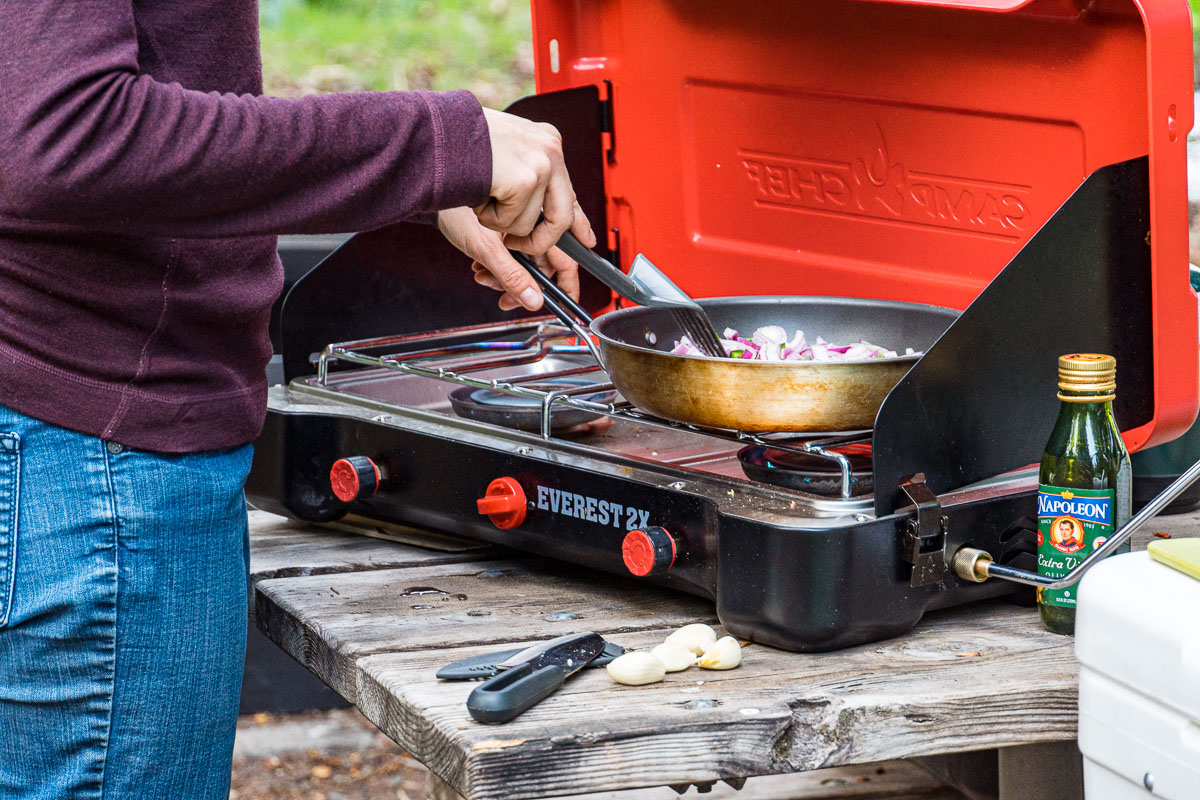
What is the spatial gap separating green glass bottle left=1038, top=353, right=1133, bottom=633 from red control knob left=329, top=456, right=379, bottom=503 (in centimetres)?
71

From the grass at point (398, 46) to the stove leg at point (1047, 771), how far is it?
16.7 feet

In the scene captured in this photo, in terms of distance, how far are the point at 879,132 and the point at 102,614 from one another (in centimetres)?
97

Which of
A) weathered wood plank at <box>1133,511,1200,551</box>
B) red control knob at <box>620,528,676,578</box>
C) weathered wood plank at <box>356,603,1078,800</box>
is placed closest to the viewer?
weathered wood plank at <box>356,603,1078,800</box>

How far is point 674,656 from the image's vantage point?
1211mm

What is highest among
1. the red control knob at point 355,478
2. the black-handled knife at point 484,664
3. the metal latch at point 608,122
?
the metal latch at point 608,122

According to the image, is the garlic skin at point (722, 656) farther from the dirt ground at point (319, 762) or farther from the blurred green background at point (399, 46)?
the blurred green background at point (399, 46)

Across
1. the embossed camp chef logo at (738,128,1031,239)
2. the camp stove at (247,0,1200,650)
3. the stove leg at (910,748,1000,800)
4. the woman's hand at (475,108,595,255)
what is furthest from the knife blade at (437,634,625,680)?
the stove leg at (910,748,1000,800)

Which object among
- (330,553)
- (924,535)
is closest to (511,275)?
(330,553)

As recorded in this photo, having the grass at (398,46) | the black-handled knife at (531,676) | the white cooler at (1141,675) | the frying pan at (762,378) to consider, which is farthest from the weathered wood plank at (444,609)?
the grass at (398,46)

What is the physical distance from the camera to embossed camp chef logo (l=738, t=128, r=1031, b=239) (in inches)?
59.6

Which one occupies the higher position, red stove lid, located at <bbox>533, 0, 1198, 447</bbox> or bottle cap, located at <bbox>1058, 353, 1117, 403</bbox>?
red stove lid, located at <bbox>533, 0, 1198, 447</bbox>

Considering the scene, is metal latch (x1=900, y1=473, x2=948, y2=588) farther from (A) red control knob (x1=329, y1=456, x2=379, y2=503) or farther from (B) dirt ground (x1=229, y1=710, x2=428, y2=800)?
(B) dirt ground (x1=229, y1=710, x2=428, y2=800)

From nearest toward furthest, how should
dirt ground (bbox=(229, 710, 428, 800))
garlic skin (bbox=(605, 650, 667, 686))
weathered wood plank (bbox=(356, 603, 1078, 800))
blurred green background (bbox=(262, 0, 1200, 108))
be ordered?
weathered wood plank (bbox=(356, 603, 1078, 800)), garlic skin (bbox=(605, 650, 667, 686)), dirt ground (bbox=(229, 710, 428, 800)), blurred green background (bbox=(262, 0, 1200, 108))

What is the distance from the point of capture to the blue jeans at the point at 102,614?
1151 mm
